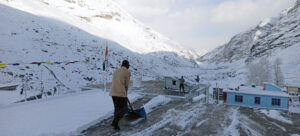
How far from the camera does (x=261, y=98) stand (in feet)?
59.1

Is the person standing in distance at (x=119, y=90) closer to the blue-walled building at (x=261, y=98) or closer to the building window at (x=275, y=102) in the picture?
the blue-walled building at (x=261, y=98)

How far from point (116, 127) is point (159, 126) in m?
1.44

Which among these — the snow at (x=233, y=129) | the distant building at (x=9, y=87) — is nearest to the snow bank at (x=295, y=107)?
the snow at (x=233, y=129)

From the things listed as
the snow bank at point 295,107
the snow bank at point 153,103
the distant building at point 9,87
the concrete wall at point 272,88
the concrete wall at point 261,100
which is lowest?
the snow bank at point 295,107

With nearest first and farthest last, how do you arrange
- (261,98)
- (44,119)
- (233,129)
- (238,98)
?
(233,129) < (44,119) < (261,98) < (238,98)

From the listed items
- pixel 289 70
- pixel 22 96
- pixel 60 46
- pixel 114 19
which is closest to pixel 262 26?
pixel 289 70

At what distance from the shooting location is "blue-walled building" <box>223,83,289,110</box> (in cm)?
1714

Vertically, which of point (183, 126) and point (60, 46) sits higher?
point (60, 46)

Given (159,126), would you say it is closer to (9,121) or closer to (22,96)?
(9,121)

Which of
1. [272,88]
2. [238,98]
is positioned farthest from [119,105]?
[272,88]

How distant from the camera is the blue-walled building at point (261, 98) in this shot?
1714 cm

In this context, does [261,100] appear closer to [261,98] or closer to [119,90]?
[261,98]

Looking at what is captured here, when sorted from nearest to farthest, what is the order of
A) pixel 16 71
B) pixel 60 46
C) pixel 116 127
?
pixel 116 127 < pixel 16 71 < pixel 60 46

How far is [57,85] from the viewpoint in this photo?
68.6 feet
